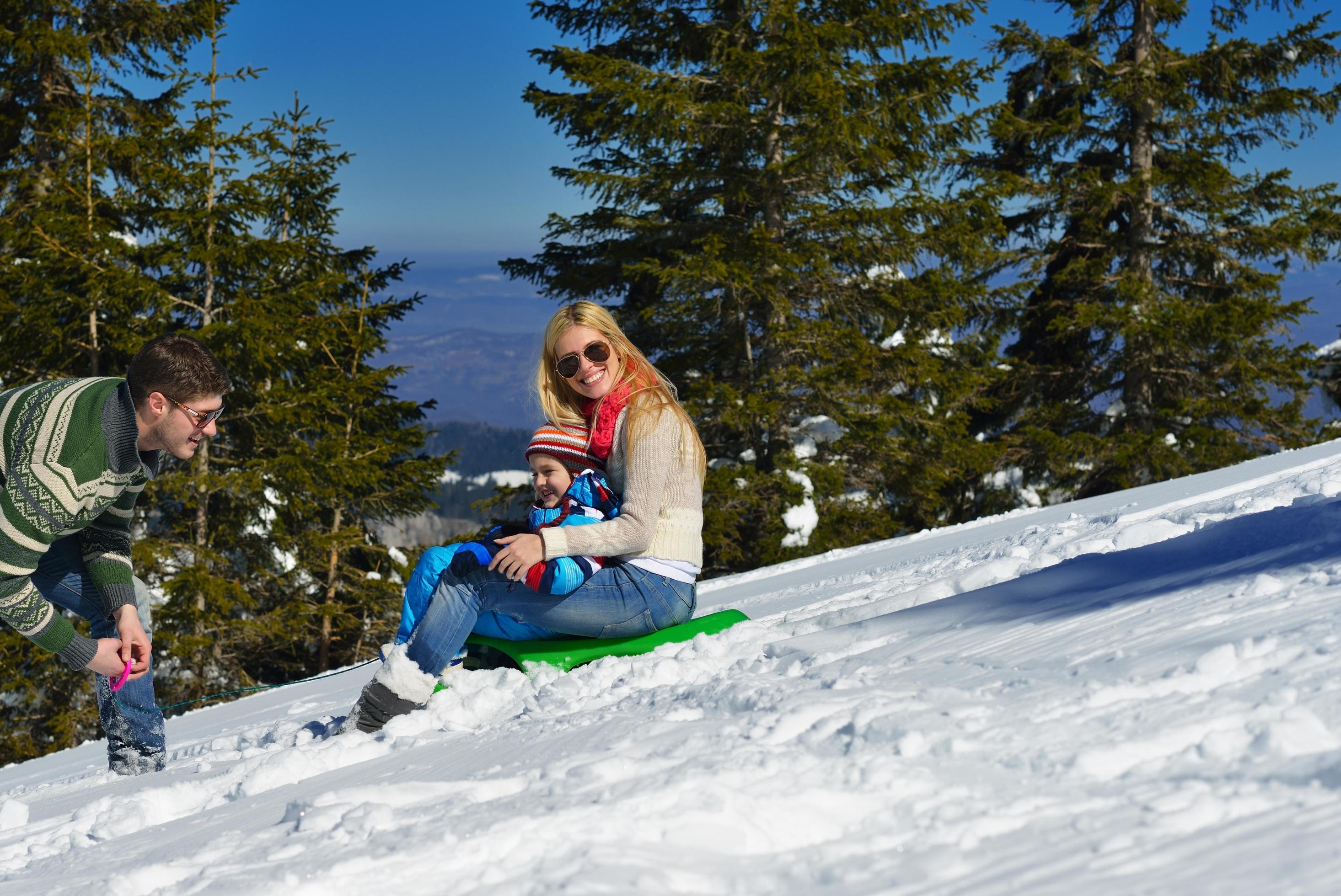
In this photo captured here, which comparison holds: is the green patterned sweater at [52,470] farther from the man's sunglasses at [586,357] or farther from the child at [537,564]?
the man's sunglasses at [586,357]

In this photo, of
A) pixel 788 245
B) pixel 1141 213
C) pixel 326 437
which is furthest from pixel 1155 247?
pixel 326 437

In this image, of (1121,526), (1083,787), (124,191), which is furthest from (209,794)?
(124,191)

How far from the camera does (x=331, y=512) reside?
1295 cm

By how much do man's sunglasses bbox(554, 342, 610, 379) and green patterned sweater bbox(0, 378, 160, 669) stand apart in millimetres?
1279

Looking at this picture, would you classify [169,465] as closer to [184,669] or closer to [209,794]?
[184,669]

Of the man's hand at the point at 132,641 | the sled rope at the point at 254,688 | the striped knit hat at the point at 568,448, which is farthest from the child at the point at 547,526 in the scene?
the man's hand at the point at 132,641

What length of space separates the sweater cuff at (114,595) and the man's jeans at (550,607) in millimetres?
1054

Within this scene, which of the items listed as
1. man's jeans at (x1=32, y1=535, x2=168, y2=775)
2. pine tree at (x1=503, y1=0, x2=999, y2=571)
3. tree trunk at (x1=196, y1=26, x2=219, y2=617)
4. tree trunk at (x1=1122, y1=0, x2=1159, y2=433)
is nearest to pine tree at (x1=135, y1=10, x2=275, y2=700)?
→ tree trunk at (x1=196, y1=26, x2=219, y2=617)

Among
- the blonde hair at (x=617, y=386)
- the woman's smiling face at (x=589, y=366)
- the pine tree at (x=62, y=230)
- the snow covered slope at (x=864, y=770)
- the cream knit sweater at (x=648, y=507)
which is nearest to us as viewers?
the snow covered slope at (x=864, y=770)

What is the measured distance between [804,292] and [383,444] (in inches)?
213

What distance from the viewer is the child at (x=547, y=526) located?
3.02 m

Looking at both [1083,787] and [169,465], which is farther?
[169,465]

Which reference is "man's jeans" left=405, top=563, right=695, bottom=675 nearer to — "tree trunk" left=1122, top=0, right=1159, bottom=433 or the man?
the man

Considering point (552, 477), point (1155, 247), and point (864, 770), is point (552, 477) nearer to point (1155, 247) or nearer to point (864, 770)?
point (864, 770)
